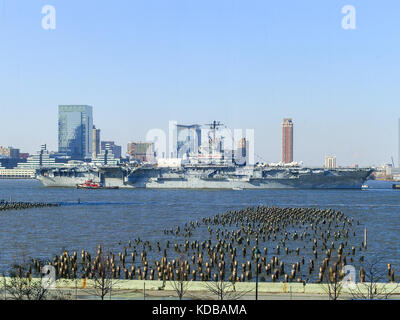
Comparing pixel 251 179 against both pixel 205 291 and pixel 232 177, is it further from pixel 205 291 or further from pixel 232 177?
pixel 205 291

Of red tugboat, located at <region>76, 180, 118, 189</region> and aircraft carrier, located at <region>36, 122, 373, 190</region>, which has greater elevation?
aircraft carrier, located at <region>36, 122, 373, 190</region>

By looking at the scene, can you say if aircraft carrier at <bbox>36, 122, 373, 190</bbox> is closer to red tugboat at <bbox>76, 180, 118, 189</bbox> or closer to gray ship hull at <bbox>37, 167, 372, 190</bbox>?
gray ship hull at <bbox>37, 167, 372, 190</bbox>

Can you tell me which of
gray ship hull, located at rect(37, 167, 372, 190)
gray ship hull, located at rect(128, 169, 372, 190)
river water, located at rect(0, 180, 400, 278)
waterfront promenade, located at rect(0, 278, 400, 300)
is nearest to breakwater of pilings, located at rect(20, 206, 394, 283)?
waterfront promenade, located at rect(0, 278, 400, 300)

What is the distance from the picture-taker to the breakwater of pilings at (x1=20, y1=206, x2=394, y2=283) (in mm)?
34875

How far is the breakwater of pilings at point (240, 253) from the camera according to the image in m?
34.9

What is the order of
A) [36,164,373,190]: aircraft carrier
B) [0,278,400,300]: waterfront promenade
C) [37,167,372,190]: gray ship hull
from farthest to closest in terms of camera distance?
[36,164,373,190]: aircraft carrier, [37,167,372,190]: gray ship hull, [0,278,400,300]: waterfront promenade

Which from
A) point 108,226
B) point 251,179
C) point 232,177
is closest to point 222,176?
point 232,177

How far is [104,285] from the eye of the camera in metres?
27.7

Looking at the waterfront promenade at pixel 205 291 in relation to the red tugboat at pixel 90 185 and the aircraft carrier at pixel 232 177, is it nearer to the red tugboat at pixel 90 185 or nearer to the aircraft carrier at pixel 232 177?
the aircraft carrier at pixel 232 177

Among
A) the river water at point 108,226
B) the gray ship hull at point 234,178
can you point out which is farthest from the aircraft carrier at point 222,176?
the river water at point 108,226

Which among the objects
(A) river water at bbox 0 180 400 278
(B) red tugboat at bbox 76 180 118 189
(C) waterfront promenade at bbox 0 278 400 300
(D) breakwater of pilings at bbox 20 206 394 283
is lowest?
(B) red tugboat at bbox 76 180 118 189

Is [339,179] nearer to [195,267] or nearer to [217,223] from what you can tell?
[217,223]

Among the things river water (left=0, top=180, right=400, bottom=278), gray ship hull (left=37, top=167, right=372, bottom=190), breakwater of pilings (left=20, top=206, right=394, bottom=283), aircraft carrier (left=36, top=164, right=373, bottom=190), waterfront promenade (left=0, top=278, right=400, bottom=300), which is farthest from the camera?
aircraft carrier (left=36, top=164, right=373, bottom=190)
